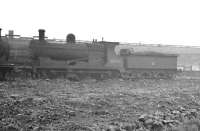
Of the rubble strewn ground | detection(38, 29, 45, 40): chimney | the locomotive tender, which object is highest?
detection(38, 29, 45, 40): chimney

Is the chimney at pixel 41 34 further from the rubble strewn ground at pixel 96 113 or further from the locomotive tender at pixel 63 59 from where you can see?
the rubble strewn ground at pixel 96 113

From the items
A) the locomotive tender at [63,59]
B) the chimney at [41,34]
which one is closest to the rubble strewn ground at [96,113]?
the locomotive tender at [63,59]

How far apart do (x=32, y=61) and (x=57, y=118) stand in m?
10.2

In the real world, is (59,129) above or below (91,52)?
below

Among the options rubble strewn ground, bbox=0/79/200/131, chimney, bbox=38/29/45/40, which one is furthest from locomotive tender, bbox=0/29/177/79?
rubble strewn ground, bbox=0/79/200/131

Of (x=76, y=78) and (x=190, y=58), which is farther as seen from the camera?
(x=190, y=58)

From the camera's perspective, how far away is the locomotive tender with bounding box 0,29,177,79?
16500 millimetres

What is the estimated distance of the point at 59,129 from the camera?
21.6ft

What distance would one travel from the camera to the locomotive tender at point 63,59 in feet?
54.1

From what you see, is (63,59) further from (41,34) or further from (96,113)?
(96,113)

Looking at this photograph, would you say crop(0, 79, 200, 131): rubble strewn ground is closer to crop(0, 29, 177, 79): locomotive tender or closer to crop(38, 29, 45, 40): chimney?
crop(0, 29, 177, 79): locomotive tender

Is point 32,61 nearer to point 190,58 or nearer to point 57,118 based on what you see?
point 57,118

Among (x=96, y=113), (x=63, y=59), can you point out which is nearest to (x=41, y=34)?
(x=63, y=59)

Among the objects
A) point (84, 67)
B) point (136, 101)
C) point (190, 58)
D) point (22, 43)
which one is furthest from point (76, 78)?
point (190, 58)
